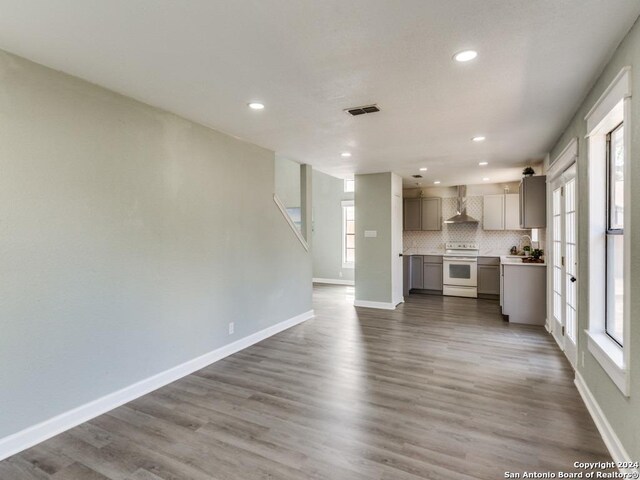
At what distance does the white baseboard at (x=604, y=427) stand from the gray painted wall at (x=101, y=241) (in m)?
3.40

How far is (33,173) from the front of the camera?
226 cm

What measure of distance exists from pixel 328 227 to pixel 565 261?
6067mm

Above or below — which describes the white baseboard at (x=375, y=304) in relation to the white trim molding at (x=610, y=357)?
below

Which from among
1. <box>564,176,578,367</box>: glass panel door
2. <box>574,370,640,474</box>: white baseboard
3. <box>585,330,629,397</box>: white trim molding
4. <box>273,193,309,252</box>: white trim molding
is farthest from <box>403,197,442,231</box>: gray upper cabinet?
<box>585,330,629,397</box>: white trim molding

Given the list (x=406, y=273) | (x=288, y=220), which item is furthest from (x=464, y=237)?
(x=288, y=220)

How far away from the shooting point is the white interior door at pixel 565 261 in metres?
3.45

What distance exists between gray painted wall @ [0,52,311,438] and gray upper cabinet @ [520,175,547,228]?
414 cm

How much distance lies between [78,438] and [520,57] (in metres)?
3.90

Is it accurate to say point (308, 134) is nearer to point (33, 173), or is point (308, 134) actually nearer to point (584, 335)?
point (33, 173)

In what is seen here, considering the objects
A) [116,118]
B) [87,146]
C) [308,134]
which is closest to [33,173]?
[87,146]

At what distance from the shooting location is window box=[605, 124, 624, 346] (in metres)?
2.42

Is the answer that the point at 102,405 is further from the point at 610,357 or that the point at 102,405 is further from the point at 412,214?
the point at 412,214

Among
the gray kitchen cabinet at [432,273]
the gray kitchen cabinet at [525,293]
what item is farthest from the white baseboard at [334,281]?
the gray kitchen cabinet at [525,293]

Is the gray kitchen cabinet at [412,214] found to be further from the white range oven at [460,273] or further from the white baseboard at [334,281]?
the white baseboard at [334,281]
